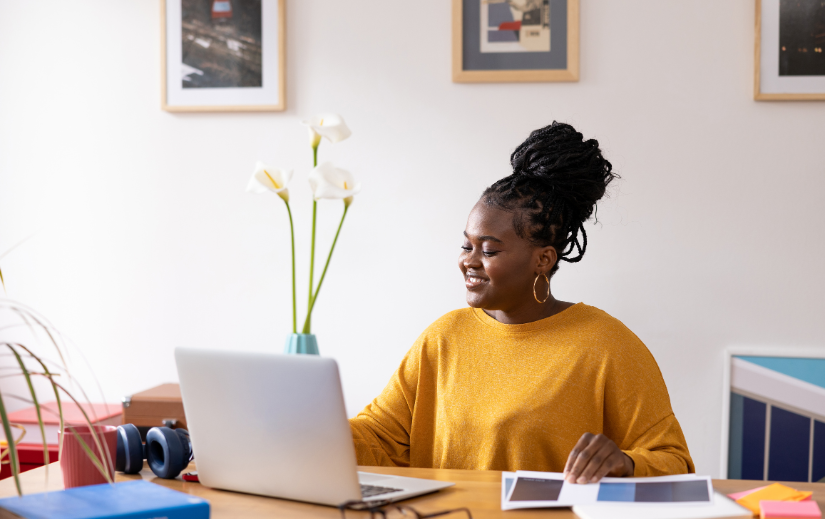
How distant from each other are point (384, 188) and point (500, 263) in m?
0.88

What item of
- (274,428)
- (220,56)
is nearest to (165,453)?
(274,428)

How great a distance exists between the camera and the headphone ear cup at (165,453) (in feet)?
3.87

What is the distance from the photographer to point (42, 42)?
8.16 feet

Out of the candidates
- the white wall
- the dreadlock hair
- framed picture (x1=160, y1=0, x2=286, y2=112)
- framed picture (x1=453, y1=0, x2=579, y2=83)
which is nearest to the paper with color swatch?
the dreadlock hair

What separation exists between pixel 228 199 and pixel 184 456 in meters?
1.36

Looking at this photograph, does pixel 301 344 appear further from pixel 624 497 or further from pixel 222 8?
pixel 222 8

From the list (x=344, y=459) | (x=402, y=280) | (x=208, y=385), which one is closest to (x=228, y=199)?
(x=402, y=280)

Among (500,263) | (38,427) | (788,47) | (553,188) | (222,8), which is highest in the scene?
(222,8)

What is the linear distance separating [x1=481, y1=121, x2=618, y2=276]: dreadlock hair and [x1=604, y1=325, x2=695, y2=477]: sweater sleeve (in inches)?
10.8

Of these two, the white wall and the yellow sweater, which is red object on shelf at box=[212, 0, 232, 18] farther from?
the yellow sweater

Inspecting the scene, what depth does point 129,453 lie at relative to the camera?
3.95ft

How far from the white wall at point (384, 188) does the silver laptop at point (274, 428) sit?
1.26 metres

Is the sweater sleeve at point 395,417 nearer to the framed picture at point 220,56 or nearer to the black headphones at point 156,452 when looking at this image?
the black headphones at point 156,452

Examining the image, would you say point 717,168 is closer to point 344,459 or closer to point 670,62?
point 670,62
